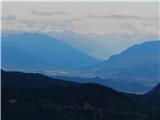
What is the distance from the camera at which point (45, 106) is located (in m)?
90.8

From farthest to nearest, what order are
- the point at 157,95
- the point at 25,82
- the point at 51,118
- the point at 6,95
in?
the point at 157,95
the point at 25,82
the point at 6,95
the point at 51,118

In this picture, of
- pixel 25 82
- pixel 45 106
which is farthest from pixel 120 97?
pixel 25 82

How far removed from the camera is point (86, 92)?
101m

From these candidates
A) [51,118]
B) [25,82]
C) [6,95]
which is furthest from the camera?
[25,82]

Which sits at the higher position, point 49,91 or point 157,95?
point 49,91

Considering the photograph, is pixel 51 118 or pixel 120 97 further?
pixel 120 97

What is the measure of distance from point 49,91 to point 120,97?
12.8 meters

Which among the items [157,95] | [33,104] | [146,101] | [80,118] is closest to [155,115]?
[80,118]

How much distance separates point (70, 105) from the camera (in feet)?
305

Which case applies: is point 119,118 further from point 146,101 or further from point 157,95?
point 157,95

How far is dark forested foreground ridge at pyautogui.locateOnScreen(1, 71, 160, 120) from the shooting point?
288 ft

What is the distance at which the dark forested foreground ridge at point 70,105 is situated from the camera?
8769 cm

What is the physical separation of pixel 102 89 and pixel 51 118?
20.5 meters

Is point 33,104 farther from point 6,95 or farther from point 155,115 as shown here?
point 155,115
